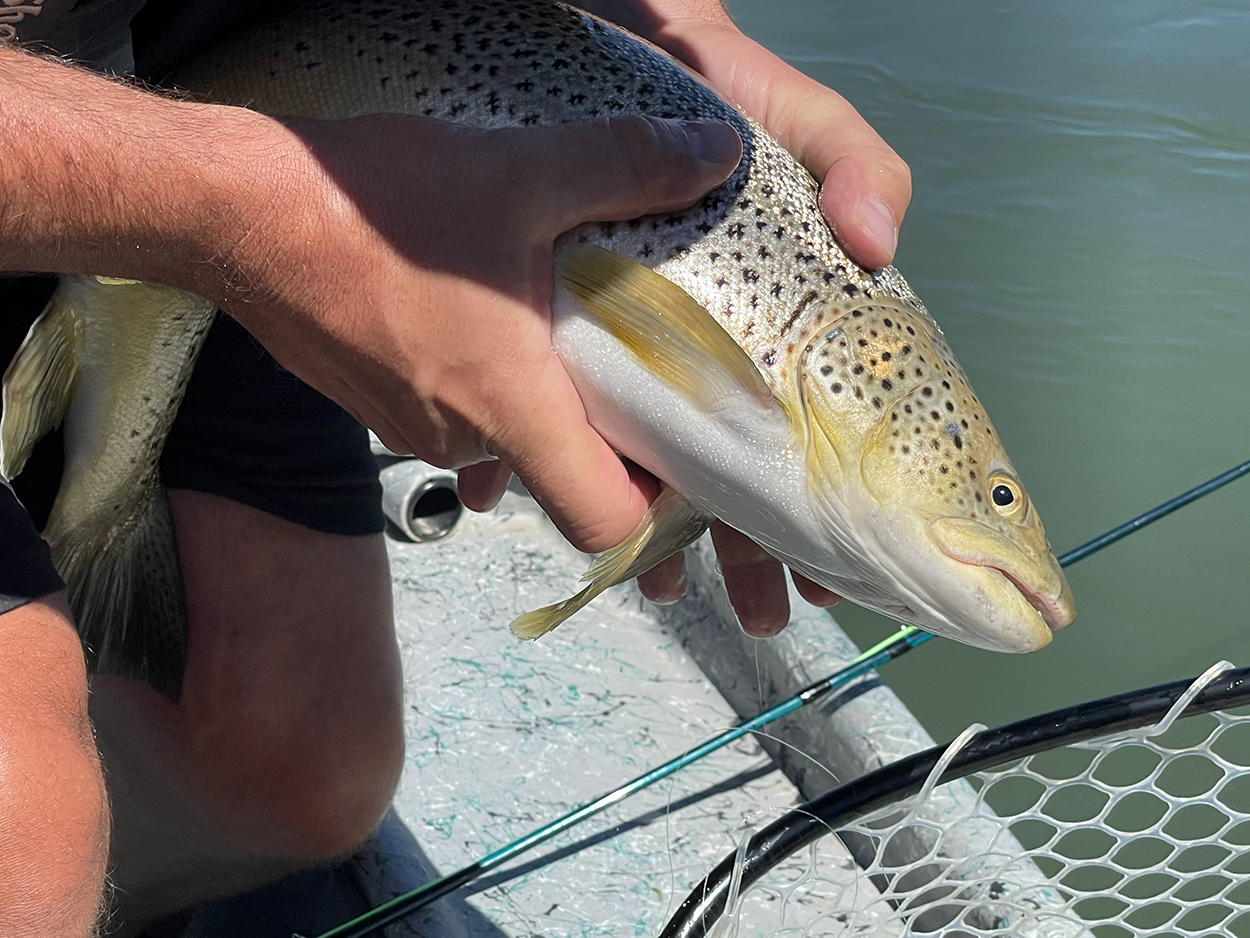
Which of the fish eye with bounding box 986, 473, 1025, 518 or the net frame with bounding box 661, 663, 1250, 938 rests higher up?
the fish eye with bounding box 986, 473, 1025, 518

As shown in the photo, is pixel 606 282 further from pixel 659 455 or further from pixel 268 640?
pixel 268 640

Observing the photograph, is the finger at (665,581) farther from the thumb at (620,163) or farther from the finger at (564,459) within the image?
the thumb at (620,163)

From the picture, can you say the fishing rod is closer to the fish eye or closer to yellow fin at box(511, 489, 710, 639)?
yellow fin at box(511, 489, 710, 639)

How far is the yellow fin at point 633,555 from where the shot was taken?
1470 millimetres

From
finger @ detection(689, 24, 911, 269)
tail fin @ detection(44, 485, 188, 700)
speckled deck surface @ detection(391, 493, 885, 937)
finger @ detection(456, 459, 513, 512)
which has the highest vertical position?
finger @ detection(689, 24, 911, 269)

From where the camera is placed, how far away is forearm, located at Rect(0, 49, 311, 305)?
1.24 m

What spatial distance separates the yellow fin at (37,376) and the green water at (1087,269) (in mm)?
2178

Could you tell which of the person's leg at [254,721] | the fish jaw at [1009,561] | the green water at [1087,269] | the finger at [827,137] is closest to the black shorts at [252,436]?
the person's leg at [254,721]

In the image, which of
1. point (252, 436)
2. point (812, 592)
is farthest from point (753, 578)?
point (252, 436)

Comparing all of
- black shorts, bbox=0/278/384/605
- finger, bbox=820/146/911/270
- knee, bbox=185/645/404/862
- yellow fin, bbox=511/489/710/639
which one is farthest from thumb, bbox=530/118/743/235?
knee, bbox=185/645/404/862

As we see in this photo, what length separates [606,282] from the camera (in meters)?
1.40

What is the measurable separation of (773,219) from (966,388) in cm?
34

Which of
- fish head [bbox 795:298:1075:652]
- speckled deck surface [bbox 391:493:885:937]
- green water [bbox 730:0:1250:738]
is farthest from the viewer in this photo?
green water [bbox 730:0:1250:738]

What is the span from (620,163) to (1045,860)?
1971mm
